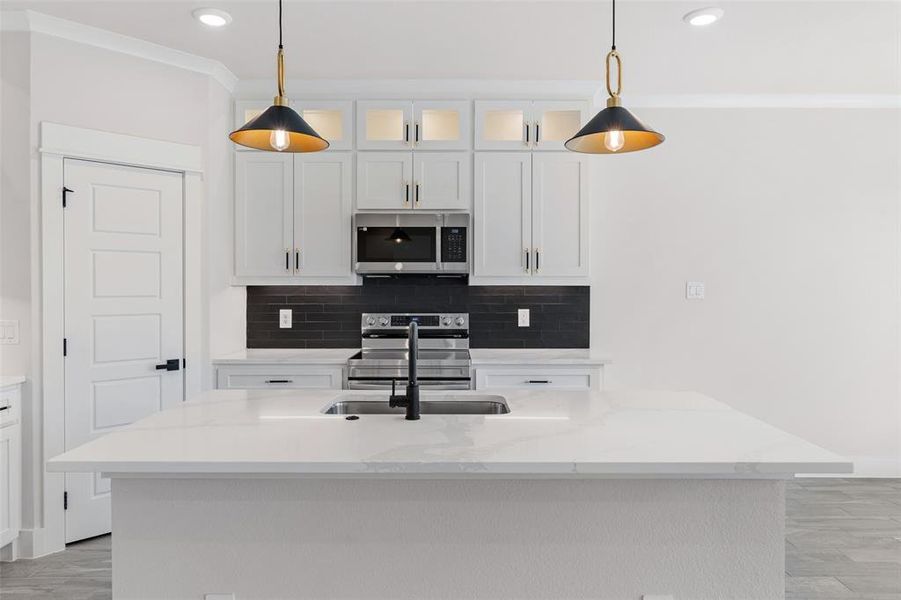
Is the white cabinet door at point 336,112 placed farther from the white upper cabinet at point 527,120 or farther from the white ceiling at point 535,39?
the white upper cabinet at point 527,120

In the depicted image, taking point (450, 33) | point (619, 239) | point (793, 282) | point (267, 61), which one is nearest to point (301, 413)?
point (450, 33)

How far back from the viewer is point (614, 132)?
1.95m

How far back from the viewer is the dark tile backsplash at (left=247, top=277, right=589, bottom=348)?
13.3 ft

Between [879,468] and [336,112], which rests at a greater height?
[336,112]

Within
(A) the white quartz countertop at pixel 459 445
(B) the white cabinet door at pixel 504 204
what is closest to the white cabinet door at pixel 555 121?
(B) the white cabinet door at pixel 504 204

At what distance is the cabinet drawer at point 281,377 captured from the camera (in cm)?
346

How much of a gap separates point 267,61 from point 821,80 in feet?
11.7

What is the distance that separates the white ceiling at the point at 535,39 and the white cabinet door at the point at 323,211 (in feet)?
1.88

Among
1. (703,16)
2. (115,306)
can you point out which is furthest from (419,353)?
(703,16)

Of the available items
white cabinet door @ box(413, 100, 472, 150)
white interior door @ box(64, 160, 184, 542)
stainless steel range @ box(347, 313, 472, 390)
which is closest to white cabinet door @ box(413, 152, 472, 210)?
white cabinet door @ box(413, 100, 472, 150)

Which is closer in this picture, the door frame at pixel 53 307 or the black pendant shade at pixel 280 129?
the black pendant shade at pixel 280 129

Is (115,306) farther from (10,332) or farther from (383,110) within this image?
(383,110)

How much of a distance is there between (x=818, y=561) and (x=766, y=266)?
79.8 inches

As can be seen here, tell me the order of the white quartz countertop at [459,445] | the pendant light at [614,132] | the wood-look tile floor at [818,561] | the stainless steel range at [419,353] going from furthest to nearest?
the stainless steel range at [419,353] < the wood-look tile floor at [818,561] < the pendant light at [614,132] < the white quartz countertop at [459,445]
